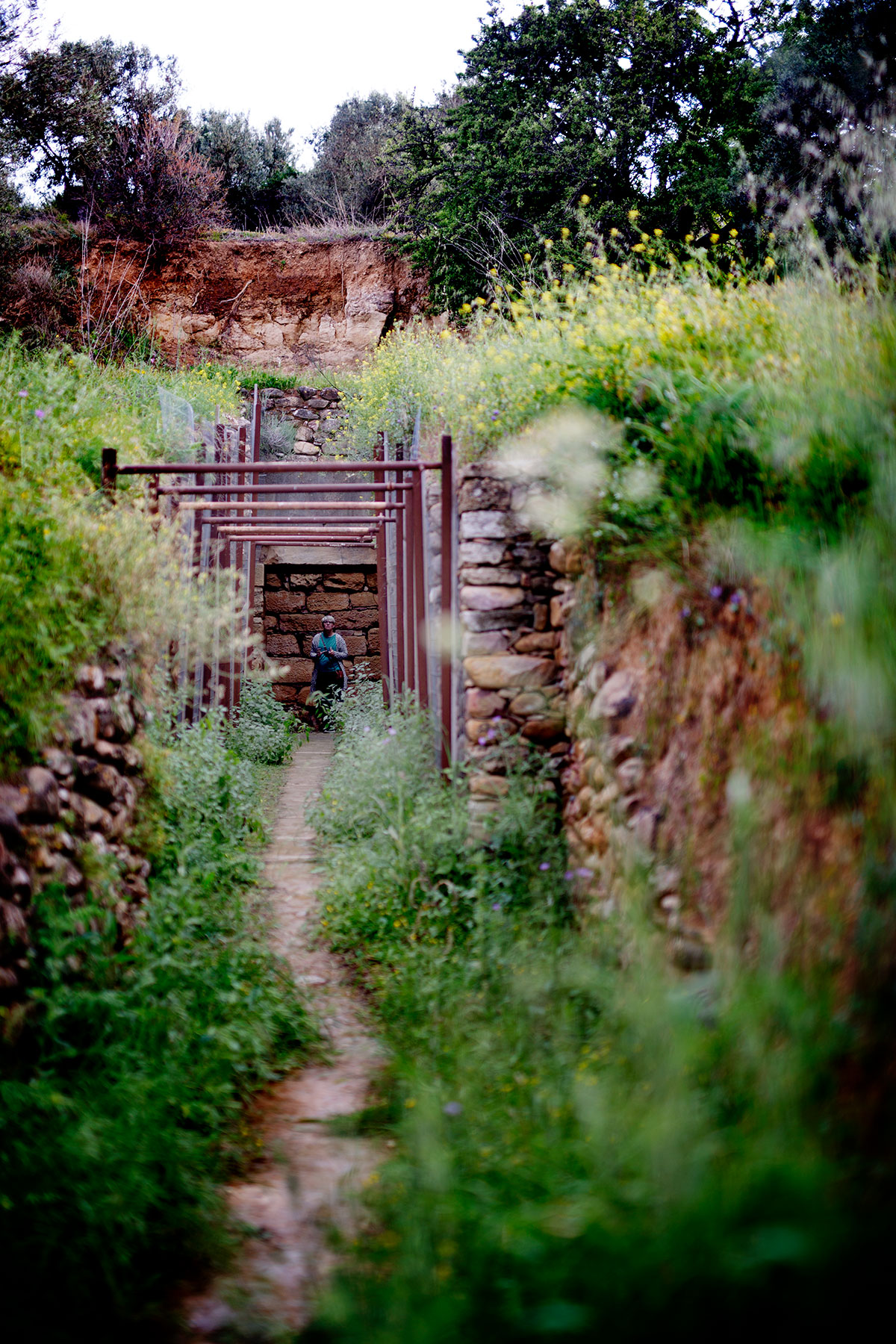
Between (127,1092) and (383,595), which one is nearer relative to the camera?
(127,1092)

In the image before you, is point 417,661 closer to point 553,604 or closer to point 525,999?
point 553,604

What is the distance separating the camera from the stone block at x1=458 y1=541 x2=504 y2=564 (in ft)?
15.8

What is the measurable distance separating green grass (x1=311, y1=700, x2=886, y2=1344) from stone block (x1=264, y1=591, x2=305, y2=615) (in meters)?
10.2

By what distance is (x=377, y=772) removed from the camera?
5.59 metres

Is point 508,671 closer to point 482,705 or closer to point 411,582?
point 482,705

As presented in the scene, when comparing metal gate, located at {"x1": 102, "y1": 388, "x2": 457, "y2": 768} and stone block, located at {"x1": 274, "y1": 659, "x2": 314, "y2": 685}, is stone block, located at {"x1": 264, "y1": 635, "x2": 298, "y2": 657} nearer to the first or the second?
stone block, located at {"x1": 274, "y1": 659, "x2": 314, "y2": 685}

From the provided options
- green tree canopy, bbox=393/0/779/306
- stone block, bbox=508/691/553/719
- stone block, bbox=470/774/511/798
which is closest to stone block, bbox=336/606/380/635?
green tree canopy, bbox=393/0/779/306

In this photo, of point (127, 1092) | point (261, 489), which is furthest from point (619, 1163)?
point (261, 489)

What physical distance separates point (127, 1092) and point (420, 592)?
4.21 m

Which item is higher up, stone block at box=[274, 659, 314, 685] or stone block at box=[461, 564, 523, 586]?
stone block at box=[461, 564, 523, 586]

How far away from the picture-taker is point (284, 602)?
1293cm

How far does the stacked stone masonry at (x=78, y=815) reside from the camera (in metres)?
2.81

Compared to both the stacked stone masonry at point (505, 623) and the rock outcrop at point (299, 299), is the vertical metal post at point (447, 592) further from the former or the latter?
the rock outcrop at point (299, 299)

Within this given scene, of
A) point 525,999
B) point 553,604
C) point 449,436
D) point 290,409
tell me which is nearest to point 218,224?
point 290,409
